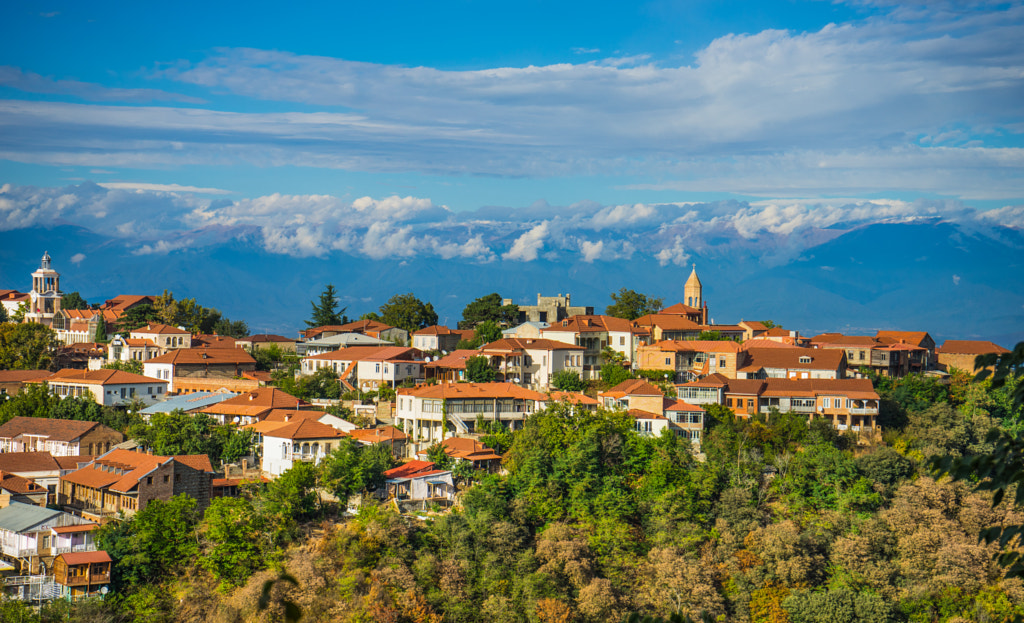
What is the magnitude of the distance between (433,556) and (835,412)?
23.0 metres

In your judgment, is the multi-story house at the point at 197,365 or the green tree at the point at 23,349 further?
the green tree at the point at 23,349

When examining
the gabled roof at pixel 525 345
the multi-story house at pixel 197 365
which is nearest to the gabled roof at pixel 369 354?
the gabled roof at pixel 525 345

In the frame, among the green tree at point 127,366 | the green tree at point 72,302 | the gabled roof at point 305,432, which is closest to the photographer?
the gabled roof at point 305,432

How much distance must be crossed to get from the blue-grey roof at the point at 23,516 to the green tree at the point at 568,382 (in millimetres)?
25437

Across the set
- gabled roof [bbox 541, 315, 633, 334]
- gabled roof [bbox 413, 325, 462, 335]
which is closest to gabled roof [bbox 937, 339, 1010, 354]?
gabled roof [bbox 541, 315, 633, 334]

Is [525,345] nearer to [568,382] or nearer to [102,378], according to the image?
[568,382]

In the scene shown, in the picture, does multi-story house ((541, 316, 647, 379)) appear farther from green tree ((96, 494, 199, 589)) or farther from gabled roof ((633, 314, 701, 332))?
green tree ((96, 494, 199, 589))

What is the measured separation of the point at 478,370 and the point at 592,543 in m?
15.4

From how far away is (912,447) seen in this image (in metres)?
45.9

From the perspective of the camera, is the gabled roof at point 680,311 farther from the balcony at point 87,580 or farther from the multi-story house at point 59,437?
the balcony at point 87,580

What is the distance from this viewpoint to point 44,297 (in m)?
81.1

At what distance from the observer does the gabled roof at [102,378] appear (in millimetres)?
51219

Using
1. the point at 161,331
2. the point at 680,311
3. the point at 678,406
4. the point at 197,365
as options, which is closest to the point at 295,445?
the point at 678,406

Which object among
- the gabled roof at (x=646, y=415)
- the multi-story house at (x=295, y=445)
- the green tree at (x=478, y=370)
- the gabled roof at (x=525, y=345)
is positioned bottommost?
the multi-story house at (x=295, y=445)
